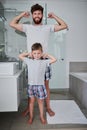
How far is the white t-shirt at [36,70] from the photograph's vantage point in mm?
2248

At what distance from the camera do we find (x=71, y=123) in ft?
7.66

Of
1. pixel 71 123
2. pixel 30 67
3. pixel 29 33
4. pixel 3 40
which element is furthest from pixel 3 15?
pixel 71 123

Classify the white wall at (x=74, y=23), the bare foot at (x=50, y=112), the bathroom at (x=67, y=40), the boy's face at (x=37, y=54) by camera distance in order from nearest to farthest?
the boy's face at (x=37, y=54), the bare foot at (x=50, y=112), the bathroom at (x=67, y=40), the white wall at (x=74, y=23)

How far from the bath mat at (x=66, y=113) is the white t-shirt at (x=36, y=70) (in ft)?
1.80

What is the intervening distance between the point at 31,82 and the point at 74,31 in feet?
8.45

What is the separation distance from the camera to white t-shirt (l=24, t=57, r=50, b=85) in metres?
2.25

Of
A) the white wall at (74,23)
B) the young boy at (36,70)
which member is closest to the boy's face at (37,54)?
the young boy at (36,70)

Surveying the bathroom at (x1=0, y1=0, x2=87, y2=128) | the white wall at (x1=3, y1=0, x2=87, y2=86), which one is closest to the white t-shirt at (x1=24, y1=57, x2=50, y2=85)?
the bathroom at (x1=0, y1=0, x2=87, y2=128)

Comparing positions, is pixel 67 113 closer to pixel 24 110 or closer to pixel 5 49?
pixel 24 110

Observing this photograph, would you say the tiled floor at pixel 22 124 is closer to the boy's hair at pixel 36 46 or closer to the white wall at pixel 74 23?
the boy's hair at pixel 36 46

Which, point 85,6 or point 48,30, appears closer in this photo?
point 48,30

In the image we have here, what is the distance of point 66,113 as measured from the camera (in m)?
2.71

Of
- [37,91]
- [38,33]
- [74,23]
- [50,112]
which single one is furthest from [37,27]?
[74,23]

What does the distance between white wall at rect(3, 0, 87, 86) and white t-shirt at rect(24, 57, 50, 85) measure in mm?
2316
